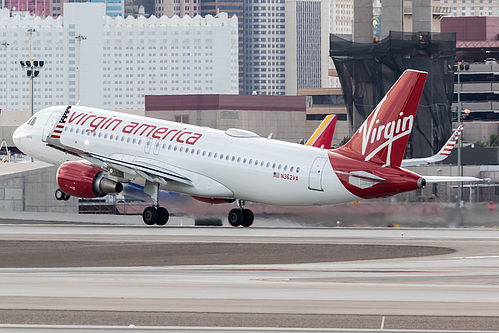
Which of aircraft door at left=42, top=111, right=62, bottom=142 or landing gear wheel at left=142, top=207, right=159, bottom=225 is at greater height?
aircraft door at left=42, top=111, right=62, bottom=142

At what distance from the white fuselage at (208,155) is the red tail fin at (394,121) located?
7.55 ft

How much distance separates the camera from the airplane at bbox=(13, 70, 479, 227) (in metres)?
49.1

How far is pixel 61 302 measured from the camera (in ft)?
87.6

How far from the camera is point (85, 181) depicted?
178ft

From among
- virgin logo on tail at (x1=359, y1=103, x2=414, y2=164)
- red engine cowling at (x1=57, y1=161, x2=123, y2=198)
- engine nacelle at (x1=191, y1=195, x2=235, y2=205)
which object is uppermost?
virgin logo on tail at (x1=359, y1=103, x2=414, y2=164)

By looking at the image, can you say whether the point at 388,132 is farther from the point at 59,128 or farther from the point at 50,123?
the point at 50,123

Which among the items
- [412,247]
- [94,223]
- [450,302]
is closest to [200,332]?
[450,302]

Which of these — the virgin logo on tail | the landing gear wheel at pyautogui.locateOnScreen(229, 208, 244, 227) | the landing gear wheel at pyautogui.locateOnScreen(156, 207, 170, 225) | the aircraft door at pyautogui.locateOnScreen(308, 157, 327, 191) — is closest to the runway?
the aircraft door at pyautogui.locateOnScreen(308, 157, 327, 191)

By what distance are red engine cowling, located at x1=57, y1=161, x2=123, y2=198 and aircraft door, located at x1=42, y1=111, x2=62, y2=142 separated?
13.7 ft

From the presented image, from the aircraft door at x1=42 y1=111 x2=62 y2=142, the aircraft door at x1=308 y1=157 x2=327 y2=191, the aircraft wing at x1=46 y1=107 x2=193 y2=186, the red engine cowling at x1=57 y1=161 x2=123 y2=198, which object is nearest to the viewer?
the aircraft door at x1=308 y1=157 x2=327 y2=191

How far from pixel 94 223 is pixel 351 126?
3243 inches

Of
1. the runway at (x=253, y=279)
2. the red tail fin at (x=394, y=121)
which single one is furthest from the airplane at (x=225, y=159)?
the runway at (x=253, y=279)

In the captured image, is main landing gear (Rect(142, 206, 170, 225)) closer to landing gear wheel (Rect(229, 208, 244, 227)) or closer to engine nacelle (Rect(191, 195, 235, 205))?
engine nacelle (Rect(191, 195, 235, 205))

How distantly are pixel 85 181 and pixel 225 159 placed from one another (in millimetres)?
6766
